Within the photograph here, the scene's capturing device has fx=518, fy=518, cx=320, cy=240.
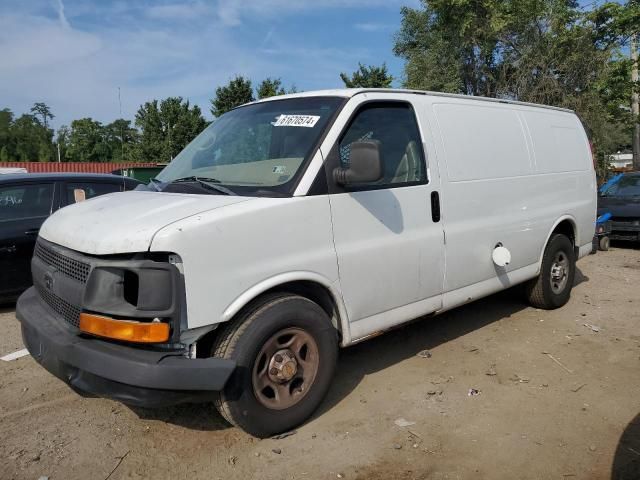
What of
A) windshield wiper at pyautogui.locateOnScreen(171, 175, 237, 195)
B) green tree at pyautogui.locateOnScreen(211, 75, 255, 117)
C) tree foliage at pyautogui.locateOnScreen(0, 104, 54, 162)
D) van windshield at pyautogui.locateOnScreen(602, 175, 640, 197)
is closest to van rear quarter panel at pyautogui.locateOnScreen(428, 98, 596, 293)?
windshield wiper at pyautogui.locateOnScreen(171, 175, 237, 195)

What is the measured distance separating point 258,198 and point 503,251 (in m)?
2.52

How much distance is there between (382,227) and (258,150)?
3.27 feet

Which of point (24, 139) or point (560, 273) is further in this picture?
point (24, 139)

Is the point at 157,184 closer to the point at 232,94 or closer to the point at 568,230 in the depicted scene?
the point at 568,230

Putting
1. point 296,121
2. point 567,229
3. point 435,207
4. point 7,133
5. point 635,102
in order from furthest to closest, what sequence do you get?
point 7,133 < point 635,102 < point 567,229 < point 435,207 < point 296,121

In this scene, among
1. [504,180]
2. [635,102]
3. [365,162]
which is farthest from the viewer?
[635,102]

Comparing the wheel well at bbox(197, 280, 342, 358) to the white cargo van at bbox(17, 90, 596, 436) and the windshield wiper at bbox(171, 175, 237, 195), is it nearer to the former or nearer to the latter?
the white cargo van at bbox(17, 90, 596, 436)

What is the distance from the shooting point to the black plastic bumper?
2.56 meters

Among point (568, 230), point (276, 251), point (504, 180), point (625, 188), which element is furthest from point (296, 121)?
point (625, 188)

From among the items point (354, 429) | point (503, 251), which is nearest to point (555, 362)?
point (503, 251)

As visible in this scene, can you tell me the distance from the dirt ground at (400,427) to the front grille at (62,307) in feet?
2.72

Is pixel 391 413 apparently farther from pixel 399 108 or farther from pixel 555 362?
pixel 399 108

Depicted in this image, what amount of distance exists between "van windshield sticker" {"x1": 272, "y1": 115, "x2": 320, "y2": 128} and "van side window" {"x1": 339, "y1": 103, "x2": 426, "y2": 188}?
236 mm

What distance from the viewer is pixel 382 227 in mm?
3527
